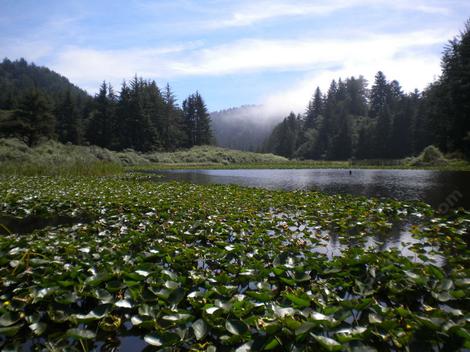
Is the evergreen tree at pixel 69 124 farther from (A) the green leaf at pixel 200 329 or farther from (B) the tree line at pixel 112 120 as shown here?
(A) the green leaf at pixel 200 329

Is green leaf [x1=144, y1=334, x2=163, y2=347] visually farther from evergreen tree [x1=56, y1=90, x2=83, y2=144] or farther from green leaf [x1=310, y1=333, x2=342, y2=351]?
evergreen tree [x1=56, y1=90, x2=83, y2=144]

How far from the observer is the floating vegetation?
2658 mm

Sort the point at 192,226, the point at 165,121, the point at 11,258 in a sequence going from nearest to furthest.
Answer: the point at 11,258
the point at 192,226
the point at 165,121

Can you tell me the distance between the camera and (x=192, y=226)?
6.48m

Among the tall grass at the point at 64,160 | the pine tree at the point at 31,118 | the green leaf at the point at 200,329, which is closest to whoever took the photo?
the green leaf at the point at 200,329

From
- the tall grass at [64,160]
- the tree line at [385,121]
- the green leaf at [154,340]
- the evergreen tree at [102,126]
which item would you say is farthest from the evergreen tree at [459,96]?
the evergreen tree at [102,126]

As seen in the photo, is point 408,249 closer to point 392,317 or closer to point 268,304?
point 392,317

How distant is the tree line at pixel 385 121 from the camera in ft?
129

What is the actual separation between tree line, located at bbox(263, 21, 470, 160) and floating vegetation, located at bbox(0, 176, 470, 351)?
37429 mm

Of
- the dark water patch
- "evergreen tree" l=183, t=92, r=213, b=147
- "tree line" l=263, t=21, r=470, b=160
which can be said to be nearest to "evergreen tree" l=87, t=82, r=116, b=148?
"evergreen tree" l=183, t=92, r=213, b=147

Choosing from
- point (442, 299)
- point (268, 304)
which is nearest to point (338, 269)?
point (442, 299)

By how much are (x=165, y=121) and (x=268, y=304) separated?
7039 centimetres

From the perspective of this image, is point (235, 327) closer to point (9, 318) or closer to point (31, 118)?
point (9, 318)

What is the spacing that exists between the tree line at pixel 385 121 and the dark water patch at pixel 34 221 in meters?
38.4
